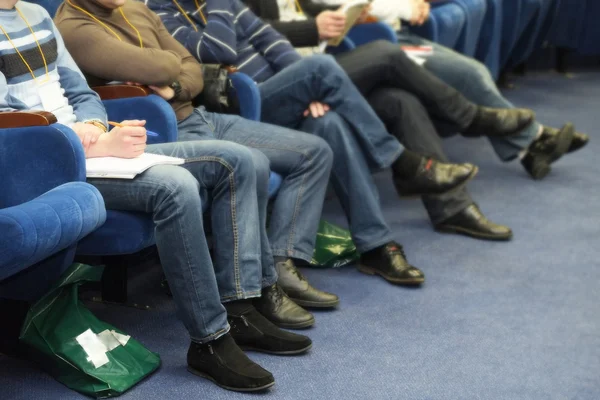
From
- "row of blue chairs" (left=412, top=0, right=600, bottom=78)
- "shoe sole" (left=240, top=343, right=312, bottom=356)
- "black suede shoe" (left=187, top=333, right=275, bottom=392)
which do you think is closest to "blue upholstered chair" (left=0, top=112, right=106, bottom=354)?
"black suede shoe" (left=187, top=333, right=275, bottom=392)

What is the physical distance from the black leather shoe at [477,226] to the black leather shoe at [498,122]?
Answer: 1.34 feet

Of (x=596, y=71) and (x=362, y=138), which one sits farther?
(x=596, y=71)

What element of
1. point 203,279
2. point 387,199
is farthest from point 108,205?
point 387,199

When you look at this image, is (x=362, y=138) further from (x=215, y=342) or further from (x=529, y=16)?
(x=529, y=16)

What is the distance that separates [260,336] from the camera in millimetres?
2119

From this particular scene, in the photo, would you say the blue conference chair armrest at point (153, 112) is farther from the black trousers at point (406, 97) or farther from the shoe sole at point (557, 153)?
the shoe sole at point (557, 153)

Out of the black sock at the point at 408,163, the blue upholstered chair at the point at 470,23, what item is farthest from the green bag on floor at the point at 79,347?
Result: the blue upholstered chair at the point at 470,23

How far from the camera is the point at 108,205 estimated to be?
195 cm

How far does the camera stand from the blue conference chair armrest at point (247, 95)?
2.66 m

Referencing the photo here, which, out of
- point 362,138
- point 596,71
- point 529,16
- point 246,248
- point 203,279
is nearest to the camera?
point 203,279

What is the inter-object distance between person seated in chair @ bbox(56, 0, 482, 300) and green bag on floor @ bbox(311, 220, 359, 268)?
11 centimetres

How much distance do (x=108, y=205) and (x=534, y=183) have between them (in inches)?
94.3

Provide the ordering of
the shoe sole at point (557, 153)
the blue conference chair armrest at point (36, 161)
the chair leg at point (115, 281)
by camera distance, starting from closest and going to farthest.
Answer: the blue conference chair armrest at point (36, 161)
the chair leg at point (115, 281)
the shoe sole at point (557, 153)

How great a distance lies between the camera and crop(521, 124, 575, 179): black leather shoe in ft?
12.1
